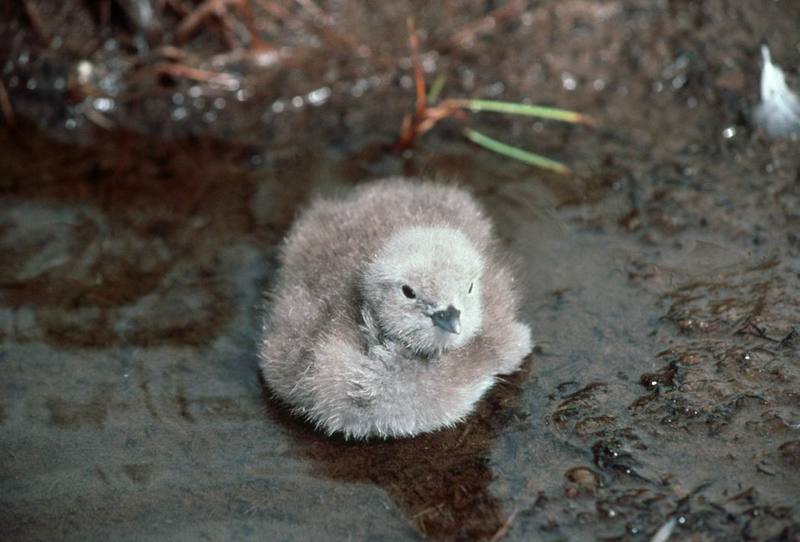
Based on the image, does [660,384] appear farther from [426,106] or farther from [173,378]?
[426,106]

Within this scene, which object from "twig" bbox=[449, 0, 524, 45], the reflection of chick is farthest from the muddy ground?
the reflection of chick

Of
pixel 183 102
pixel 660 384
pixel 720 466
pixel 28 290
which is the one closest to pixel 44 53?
pixel 183 102

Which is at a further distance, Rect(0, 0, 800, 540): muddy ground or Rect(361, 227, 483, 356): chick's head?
Rect(361, 227, 483, 356): chick's head

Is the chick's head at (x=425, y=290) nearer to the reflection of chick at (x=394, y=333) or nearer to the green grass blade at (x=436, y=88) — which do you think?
the reflection of chick at (x=394, y=333)

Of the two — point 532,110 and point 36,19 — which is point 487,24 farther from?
point 36,19

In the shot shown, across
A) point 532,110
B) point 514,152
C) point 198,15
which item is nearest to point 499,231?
point 514,152

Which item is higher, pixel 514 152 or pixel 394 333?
pixel 514 152

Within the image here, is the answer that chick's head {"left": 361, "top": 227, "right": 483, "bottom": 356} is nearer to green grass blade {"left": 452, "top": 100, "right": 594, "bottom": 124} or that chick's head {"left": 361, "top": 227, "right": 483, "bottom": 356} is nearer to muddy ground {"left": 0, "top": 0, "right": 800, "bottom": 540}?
muddy ground {"left": 0, "top": 0, "right": 800, "bottom": 540}
